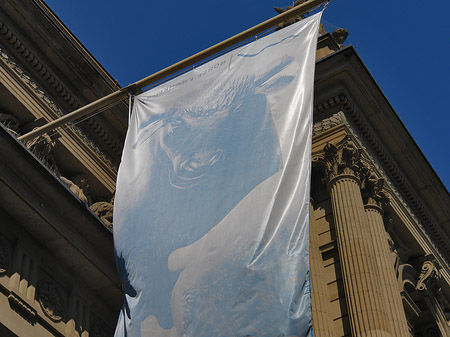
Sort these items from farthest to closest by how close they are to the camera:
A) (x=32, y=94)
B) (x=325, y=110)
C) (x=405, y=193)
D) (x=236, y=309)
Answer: (x=405, y=193) < (x=325, y=110) < (x=32, y=94) < (x=236, y=309)

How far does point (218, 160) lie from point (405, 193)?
50.8 feet

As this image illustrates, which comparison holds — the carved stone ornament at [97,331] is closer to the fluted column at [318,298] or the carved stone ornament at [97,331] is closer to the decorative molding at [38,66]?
the fluted column at [318,298]

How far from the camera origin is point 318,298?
20.4 metres

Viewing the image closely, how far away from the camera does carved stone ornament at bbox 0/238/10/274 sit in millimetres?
11847

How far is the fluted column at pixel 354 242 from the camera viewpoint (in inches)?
755

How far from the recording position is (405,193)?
84.8ft

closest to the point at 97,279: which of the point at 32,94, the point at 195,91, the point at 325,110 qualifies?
the point at 195,91

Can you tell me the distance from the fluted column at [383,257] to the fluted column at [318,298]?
1363mm

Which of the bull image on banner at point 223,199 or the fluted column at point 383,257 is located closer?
the bull image on banner at point 223,199

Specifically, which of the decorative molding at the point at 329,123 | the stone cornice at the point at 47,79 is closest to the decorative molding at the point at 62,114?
the stone cornice at the point at 47,79

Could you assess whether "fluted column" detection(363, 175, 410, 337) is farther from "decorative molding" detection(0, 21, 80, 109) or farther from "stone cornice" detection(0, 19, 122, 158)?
"decorative molding" detection(0, 21, 80, 109)

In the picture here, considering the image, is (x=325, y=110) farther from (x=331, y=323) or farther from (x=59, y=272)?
(x=59, y=272)

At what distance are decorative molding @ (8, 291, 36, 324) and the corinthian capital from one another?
11.9 metres

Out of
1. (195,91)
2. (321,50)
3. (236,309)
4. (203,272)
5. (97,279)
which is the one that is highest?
(321,50)
